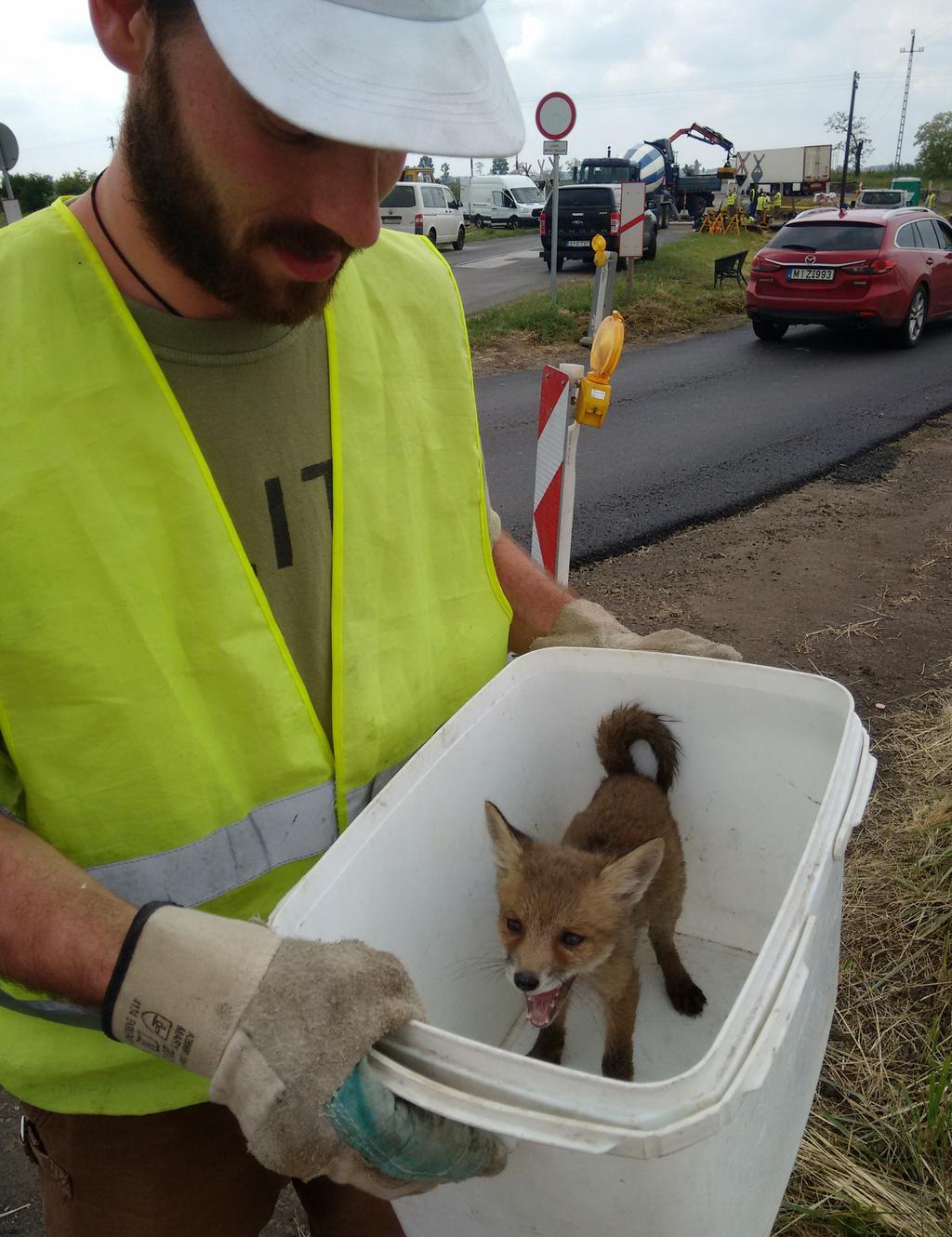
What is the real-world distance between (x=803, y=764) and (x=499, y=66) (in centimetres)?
137

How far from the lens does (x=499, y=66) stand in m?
1.25

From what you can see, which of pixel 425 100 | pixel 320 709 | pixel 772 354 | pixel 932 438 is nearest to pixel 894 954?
pixel 320 709

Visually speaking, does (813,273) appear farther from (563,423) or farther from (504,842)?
(504,842)

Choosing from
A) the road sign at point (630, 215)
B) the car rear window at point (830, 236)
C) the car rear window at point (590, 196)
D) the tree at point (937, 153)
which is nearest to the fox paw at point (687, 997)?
the road sign at point (630, 215)

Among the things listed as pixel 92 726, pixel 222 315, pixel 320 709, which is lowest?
pixel 320 709

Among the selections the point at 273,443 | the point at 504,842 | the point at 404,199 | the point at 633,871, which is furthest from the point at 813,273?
the point at 404,199

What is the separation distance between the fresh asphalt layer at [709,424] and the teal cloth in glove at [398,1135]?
5.19m

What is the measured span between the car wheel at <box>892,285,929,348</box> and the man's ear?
44.9ft

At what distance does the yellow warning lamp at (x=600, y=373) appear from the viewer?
346 cm

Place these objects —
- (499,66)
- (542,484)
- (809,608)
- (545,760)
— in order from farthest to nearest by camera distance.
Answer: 1. (809,608)
2. (542,484)
3. (545,760)
4. (499,66)

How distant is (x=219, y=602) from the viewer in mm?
1425

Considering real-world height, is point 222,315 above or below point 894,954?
above

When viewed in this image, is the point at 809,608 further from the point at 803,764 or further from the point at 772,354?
the point at 772,354

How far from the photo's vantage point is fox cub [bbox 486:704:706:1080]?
1.93 metres
